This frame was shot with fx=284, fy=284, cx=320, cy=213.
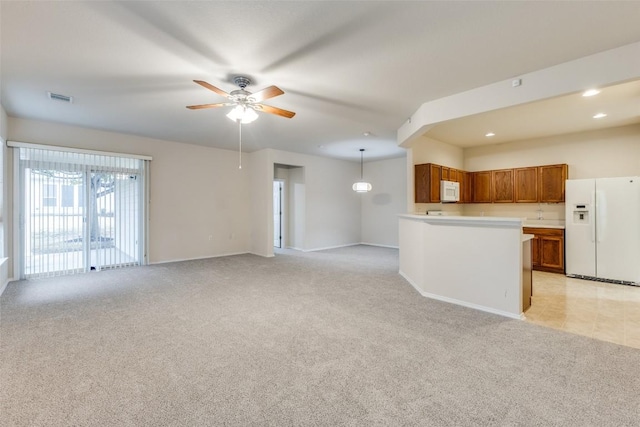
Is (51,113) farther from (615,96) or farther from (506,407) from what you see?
(615,96)

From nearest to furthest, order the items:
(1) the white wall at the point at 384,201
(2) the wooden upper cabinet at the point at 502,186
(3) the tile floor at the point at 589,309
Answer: (3) the tile floor at the point at 589,309, (2) the wooden upper cabinet at the point at 502,186, (1) the white wall at the point at 384,201

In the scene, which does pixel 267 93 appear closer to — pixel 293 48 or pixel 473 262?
pixel 293 48

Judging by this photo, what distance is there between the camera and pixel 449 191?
228 inches

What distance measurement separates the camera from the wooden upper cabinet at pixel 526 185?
5.72 meters

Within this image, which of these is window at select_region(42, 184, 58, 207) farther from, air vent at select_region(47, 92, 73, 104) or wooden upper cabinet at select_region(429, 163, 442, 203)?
wooden upper cabinet at select_region(429, 163, 442, 203)

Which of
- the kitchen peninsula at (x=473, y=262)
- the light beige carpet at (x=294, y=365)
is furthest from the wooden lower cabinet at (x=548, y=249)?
the light beige carpet at (x=294, y=365)

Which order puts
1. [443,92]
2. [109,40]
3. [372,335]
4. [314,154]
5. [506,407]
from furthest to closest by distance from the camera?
[314,154], [443,92], [372,335], [109,40], [506,407]

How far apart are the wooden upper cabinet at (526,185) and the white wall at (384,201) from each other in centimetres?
290

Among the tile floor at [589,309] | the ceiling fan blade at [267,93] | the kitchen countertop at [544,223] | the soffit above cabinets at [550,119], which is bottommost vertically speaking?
the tile floor at [589,309]

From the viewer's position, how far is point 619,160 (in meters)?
5.02

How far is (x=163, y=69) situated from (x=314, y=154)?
522 centimetres

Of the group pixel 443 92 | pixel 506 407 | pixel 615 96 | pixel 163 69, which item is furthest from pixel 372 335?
pixel 615 96

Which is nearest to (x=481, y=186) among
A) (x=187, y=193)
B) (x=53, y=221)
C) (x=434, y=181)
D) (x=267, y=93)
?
(x=434, y=181)

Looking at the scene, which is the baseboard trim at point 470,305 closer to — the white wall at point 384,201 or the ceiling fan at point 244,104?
the ceiling fan at point 244,104
